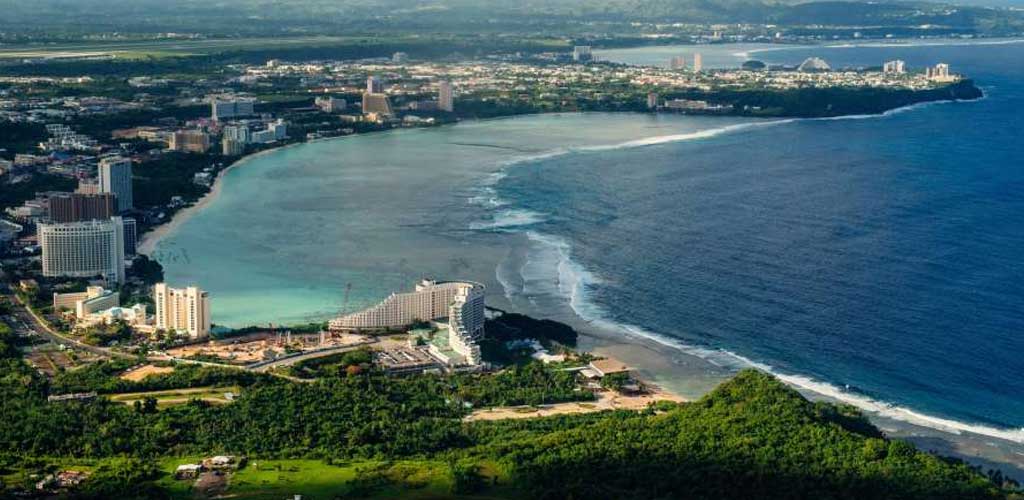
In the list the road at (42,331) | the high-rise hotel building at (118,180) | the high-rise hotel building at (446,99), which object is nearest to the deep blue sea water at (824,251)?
the road at (42,331)

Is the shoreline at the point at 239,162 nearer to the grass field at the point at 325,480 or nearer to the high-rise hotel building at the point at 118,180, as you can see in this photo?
the high-rise hotel building at the point at 118,180

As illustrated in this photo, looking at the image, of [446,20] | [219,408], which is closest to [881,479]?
[219,408]

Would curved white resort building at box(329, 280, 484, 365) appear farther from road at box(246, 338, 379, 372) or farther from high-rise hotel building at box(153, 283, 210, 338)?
high-rise hotel building at box(153, 283, 210, 338)

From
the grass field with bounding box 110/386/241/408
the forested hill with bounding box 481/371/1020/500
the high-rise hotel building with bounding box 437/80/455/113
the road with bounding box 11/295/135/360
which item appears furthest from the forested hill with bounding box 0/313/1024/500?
the high-rise hotel building with bounding box 437/80/455/113

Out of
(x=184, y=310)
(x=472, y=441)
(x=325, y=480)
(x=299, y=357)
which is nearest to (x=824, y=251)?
(x=299, y=357)

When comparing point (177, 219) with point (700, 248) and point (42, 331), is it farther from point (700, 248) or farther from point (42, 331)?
point (700, 248)
